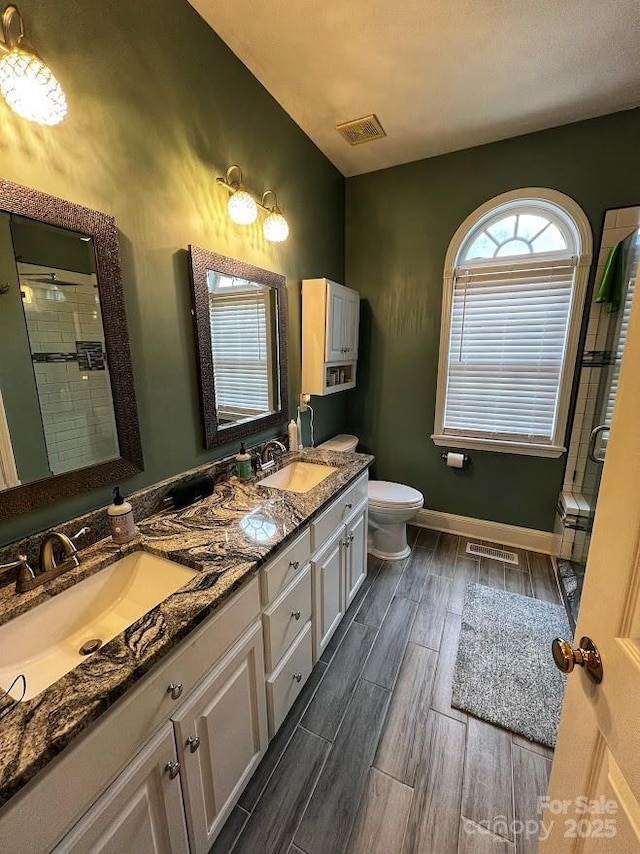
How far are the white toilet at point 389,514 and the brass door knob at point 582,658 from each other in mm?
1739

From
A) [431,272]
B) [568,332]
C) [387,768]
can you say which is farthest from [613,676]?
[431,272]

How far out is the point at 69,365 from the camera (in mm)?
1116

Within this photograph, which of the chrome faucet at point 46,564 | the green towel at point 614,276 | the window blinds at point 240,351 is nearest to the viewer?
the chrome faucet at point 46,564

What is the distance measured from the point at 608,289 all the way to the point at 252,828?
301 centimetres

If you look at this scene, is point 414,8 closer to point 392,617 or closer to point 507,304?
point 507,304

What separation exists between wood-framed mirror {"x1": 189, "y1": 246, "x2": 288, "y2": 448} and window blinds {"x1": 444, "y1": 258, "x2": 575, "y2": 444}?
138 cm

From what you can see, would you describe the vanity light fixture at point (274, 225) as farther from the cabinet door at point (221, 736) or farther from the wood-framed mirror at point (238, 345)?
the cabinet door at point (221, 736)

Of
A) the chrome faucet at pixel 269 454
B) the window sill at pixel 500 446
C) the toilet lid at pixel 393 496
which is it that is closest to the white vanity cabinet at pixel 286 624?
the chrome faucet at pixel 269 454

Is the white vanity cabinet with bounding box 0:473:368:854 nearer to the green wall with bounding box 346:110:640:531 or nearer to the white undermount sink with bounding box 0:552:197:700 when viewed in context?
the white undermount sink with bounding box 0:552:197:700

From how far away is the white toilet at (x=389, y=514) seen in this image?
242 cm

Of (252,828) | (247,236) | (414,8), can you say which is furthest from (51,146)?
(252,828)

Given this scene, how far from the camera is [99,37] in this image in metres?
1.12

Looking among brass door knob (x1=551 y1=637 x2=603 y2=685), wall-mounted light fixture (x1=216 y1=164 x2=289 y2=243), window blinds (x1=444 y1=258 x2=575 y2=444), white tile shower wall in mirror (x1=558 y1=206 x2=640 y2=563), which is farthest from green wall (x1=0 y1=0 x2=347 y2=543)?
white tile shower wall in mirror (x1=558 y1=206 x2=640 y2=563)

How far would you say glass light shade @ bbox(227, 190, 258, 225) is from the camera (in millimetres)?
1571
